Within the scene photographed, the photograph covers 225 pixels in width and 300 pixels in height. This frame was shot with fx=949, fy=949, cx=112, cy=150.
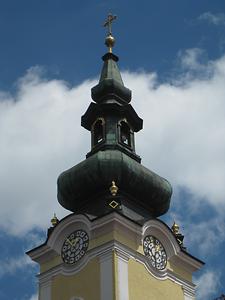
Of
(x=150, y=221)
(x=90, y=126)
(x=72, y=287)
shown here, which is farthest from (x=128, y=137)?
(x=72, y=287)

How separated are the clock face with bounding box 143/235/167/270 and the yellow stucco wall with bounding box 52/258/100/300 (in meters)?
1.58

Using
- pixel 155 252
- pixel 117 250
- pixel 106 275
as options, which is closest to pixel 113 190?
pixel 117 250

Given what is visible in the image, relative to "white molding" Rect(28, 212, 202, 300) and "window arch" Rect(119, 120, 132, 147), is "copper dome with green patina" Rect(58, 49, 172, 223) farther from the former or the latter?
"white molding" Rect(28, 212, 202, 300)

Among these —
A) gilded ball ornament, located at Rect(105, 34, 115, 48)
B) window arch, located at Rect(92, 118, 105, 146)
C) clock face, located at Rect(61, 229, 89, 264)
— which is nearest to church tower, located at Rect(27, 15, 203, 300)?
clock face, located at Rect(61, 229, 89, 264)

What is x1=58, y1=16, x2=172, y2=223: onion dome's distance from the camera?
83.7 feet

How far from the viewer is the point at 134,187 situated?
84.5 feet

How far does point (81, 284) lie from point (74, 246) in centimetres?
131

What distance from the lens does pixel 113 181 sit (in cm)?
2538

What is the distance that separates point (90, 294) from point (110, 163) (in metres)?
3.86

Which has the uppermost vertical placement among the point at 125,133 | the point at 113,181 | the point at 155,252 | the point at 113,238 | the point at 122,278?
the point at 125,133

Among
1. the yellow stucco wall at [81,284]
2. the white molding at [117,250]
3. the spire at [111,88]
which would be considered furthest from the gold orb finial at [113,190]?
the spire at [111,88]

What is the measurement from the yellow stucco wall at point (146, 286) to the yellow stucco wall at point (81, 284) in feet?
2.81

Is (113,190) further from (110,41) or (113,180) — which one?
(110,41)

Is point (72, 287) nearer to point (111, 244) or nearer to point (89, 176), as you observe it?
point (111, 244)
